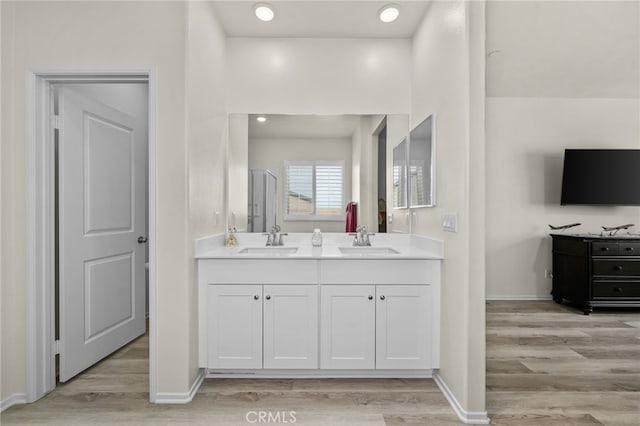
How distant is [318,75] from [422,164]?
116cm

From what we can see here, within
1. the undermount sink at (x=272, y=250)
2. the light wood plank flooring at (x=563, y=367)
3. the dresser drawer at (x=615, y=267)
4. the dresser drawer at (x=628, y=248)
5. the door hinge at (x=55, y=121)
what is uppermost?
the door hinge at (x=55, y=121)

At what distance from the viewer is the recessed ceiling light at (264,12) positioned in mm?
2555

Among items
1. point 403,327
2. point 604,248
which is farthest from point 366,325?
point 604,248

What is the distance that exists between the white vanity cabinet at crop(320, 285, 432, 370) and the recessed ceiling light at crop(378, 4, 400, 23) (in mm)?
1947

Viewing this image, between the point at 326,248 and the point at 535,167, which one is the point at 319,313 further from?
the point at 535,167

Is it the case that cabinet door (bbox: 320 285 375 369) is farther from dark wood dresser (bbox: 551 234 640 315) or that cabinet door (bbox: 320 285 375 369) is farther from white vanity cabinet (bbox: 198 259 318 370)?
dark wood dresser (bbox: 551 234 640 315)

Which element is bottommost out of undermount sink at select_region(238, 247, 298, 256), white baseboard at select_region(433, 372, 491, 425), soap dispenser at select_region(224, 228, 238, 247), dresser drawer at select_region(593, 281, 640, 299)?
white baseboard at select_region(433, 372, 491, 425)

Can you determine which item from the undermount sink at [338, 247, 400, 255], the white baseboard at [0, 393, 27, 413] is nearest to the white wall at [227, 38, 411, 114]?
the undermount sink at [338, 247, 400, 255]

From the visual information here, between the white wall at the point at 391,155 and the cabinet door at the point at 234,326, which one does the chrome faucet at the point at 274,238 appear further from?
the white wall at the point at 391,155

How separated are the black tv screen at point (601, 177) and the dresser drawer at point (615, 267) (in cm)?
71

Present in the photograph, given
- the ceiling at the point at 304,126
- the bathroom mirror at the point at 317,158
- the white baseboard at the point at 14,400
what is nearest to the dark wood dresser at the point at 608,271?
the bathroom mirror at the point at 317,158

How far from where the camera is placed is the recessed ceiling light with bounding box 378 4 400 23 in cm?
254

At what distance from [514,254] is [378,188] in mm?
2487

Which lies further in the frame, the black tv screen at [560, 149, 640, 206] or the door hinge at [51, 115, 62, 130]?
the black tv screen at [560, 149, 640, 206]
